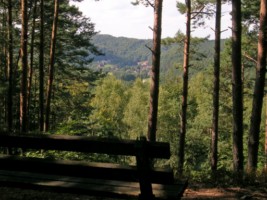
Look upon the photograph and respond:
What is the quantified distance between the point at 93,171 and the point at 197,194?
322 centimetres

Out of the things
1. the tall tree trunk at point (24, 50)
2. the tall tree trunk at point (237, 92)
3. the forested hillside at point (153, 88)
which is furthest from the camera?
Result: the tall tree trunk at point (24, 50)

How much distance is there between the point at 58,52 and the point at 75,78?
4.68 meters

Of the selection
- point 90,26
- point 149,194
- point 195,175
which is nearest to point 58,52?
point 90,26

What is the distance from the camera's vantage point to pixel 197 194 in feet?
21.7

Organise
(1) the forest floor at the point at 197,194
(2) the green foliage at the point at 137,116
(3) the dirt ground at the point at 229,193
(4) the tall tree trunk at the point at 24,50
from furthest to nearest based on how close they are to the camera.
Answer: (2) the green foliage at the point at 137,116, (4) the tall tree trunk at the point at 24,50, (3) the dirt ground at the point at 229,193, (1) the forest floor at the point at 197,194

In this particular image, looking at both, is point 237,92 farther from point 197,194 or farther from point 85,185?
point 85,185

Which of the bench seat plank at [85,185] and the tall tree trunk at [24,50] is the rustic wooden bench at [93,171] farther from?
the tall tree trunk at [24,50]

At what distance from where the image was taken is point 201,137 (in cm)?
4491

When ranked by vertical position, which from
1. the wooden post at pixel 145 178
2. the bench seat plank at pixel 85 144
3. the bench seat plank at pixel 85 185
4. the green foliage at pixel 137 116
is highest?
the bench seat plank at pixel 85 144

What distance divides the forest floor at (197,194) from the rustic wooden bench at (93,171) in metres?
1.31

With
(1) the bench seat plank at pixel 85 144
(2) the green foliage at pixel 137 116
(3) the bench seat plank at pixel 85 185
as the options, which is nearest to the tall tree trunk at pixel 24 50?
(3) the bench seat plank at pixel 85 185

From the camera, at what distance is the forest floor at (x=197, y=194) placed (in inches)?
217

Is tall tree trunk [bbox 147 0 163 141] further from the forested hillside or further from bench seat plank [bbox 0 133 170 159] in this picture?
bench seat plank [bbox 0 133 170 159]

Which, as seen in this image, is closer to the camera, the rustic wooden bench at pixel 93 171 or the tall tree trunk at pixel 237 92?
the rustic wooden bench at pixel 93 171
